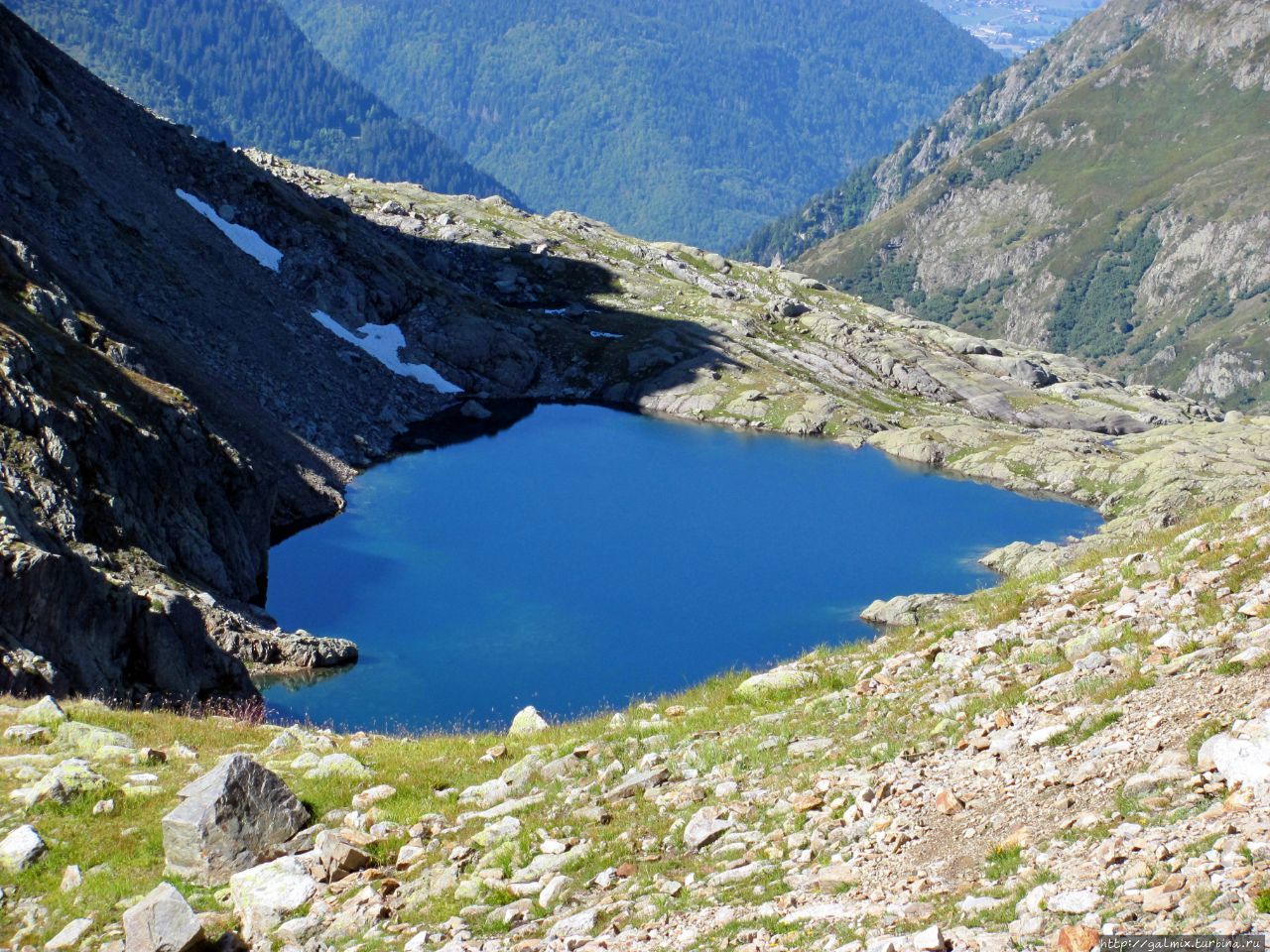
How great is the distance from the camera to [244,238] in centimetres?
13650

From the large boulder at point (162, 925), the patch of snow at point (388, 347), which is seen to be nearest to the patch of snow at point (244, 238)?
the patch of snow at point (388, 347)

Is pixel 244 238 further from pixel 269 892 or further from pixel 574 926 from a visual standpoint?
pixel 574 926

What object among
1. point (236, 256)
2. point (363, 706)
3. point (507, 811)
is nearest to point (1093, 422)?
point (236, 256)

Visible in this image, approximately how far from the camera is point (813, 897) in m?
15.1

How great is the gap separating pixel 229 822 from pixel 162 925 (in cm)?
253

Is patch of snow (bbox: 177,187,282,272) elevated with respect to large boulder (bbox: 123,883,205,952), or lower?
elevated

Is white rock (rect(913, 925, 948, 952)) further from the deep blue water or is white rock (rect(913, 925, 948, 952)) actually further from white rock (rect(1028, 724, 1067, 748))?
the deep blue water

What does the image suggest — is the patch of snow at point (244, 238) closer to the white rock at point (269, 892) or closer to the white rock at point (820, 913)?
the white rock at point (269, 892)

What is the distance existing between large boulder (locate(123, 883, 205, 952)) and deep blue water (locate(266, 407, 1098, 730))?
1182 inches

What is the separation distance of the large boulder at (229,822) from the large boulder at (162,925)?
1610 mm

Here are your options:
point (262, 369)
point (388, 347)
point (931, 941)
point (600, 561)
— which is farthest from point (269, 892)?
point (388, 347)

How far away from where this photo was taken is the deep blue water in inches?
2689

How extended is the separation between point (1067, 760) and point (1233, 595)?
5.76m

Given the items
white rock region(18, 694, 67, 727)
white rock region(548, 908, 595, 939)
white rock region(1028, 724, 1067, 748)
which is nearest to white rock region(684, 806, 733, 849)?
white rock region(548, 908, 595, 939)
